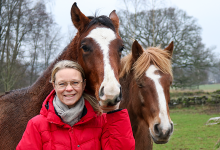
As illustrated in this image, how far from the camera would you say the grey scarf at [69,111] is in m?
1.72

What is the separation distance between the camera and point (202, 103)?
18062 mm

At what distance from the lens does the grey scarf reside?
1718 mm

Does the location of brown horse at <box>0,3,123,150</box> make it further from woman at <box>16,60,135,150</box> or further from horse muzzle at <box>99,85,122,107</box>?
woman at <box>16,60,135,150</box>

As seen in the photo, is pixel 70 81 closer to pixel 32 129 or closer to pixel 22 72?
pixel 32 129

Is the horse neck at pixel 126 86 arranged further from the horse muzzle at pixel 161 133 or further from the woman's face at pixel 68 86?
the woman's face at pixel 68 86

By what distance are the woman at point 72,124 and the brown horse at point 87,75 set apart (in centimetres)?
22

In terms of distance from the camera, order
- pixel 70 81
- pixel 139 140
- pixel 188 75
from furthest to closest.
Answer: pixel 188 75 < pixel 139 140 < pixel 70 81

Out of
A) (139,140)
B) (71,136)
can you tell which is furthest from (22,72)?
(71,136)

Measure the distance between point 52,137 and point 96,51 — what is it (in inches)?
38.5

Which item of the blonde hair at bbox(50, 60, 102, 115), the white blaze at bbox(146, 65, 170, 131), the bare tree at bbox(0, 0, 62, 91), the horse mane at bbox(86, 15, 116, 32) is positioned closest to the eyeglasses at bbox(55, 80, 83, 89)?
the blonde hair at bbox(50, 60, 102, 115)

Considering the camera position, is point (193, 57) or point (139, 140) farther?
point (193, 57)

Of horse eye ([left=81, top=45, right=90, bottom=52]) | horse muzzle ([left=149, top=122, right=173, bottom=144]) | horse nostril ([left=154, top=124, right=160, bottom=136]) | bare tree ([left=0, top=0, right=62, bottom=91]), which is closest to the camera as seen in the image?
horse eye ([left=81, top=45, right=90, bottom=52])

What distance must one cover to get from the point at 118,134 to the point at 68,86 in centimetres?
69

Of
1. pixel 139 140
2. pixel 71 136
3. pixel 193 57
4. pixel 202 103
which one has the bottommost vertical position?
pixel 202 103
